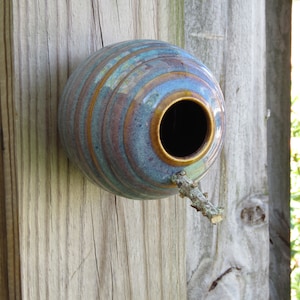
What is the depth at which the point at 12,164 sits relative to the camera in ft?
2.57

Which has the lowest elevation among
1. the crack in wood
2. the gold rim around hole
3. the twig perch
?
the crack in wood

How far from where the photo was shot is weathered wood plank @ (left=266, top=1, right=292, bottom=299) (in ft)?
3.94

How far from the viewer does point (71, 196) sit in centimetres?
83

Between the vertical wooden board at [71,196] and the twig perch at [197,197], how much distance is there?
225mm

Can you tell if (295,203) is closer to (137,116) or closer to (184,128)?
(184,128)

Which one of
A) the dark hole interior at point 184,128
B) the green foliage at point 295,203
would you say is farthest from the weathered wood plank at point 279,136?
the green foliage at point 295,203

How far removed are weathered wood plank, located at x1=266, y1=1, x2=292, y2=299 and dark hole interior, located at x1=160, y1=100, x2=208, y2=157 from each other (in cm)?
49

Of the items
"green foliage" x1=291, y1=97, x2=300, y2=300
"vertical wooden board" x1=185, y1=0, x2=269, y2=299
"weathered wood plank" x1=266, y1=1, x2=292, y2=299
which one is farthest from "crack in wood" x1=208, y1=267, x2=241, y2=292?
"green foliage" x1=291, y1=97, x2=300, y2=300

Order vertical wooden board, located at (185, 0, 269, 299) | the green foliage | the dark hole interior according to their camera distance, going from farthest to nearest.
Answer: the green foliage
vertical wooden board, located at (185, 0, 269, 299)
the dark hole interior

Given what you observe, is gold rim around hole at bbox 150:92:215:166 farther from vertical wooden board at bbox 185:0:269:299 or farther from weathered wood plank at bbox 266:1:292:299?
weathered wood plank at bbox 266:1:292:299

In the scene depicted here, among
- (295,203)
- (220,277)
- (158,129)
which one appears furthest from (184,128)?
(295,203)

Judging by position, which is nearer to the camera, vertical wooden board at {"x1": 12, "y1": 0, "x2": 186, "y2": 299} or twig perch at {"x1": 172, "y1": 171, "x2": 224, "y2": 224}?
twig perch at {"x1": 172, "y1": 171, "x2": 224, "y2": 224}

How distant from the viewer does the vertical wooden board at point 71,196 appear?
78cm

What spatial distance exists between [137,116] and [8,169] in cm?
24
